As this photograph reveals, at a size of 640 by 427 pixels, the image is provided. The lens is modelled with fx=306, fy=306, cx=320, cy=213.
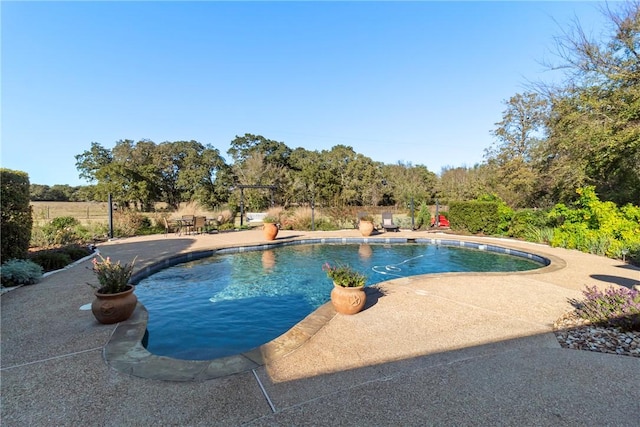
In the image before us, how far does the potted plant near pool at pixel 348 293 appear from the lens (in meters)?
3.76

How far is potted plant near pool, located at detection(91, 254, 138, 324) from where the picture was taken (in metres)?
3.46

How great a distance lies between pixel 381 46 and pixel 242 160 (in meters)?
21.0

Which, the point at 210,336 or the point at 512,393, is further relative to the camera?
the point at 210,336

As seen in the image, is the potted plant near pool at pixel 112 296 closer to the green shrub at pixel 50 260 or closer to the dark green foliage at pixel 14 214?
the dark green foliage at pixel 14 214

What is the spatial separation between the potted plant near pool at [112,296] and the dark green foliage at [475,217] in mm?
11717

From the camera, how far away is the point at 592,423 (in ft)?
6.13

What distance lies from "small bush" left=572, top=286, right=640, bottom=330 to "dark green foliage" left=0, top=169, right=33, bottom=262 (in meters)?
8.83

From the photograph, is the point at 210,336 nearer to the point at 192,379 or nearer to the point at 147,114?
the point at 192,379

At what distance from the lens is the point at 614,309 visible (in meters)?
3.33

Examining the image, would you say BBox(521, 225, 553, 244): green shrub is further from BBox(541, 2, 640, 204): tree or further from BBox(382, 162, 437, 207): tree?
BBox(382, 162, 437, 207): tree

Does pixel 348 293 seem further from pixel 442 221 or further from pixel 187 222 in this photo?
pixel 442 221

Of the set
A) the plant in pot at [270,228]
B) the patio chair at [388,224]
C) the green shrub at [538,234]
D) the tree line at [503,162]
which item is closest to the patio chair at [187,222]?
the plant in pot at [270,228]

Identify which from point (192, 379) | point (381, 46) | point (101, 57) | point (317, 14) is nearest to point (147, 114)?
point (101, 57)

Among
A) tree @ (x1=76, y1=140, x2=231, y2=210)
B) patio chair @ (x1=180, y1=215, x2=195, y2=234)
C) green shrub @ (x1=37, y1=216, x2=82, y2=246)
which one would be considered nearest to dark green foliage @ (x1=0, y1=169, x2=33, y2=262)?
green shrub @ (x1=37, y1=216, x2=82, y2=246)
